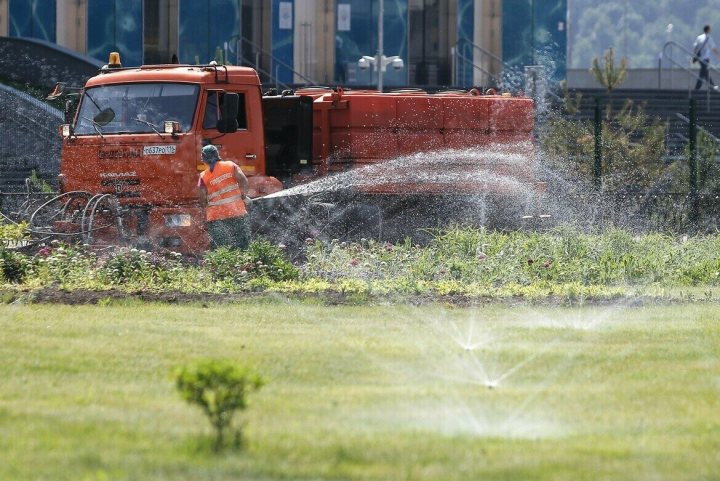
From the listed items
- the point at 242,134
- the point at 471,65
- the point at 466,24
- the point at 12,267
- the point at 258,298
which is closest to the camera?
the point at 258,298

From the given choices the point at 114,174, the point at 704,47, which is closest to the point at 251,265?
the point at 114,174

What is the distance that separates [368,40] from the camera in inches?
1700

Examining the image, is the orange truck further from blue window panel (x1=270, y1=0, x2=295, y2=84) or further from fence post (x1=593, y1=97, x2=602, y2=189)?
blue window panel (x1=270, y1=0, x2=295, y2=84)

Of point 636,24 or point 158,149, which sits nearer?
point 158,149

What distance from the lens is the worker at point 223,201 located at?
16.0 m

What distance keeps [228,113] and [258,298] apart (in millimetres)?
4742

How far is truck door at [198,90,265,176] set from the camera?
693 inches

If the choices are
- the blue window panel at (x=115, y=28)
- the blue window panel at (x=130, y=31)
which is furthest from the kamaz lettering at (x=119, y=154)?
the blue window panel at (x=130, y=31)

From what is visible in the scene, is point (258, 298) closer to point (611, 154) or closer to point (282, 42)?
point (611, 154)

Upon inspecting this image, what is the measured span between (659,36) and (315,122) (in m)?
142

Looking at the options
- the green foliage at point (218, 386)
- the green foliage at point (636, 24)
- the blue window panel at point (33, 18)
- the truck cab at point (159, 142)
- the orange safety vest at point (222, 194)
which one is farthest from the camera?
the green foliage at point (636, 24)

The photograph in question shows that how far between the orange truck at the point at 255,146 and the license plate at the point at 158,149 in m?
0.01

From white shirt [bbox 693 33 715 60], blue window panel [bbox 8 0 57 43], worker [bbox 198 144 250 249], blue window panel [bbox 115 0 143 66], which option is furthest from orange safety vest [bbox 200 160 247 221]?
blue window panel [bbox 8 0 57 43]

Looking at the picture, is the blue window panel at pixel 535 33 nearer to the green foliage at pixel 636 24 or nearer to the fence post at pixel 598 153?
the fence post at pixel 598 153
